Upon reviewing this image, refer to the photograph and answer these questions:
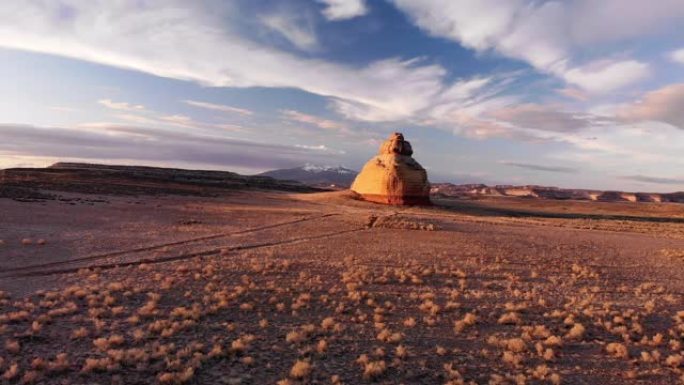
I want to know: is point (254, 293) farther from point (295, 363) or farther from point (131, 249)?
point (131, 249)

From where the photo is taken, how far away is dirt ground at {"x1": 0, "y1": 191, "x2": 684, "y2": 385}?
895 cm

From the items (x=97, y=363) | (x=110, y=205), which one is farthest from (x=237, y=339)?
(x=110, y=205)

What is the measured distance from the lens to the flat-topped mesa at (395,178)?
54.1 m

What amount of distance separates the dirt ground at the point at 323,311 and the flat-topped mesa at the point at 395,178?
28.2 metres

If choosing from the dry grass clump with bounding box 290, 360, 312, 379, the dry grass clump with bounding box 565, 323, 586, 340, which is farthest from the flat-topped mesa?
the dry grass clump with bounding box 290, 360, 312, 379

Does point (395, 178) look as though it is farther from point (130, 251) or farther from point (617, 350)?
point (617, 350)

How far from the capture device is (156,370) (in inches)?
334

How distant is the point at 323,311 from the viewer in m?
12.7

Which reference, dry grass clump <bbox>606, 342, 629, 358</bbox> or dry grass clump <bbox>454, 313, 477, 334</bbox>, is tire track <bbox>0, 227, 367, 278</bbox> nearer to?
dry grass clump <bbox>454, 313, 477, 334</bbox>

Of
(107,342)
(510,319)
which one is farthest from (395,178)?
(107,342)

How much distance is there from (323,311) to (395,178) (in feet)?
140

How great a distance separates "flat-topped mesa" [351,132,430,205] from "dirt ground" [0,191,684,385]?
28.2 m

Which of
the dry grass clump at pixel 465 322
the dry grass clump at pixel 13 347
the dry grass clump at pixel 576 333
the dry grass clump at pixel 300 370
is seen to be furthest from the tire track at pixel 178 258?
the dry grass clump at pixel 576 333

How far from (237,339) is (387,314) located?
4.51 meters
